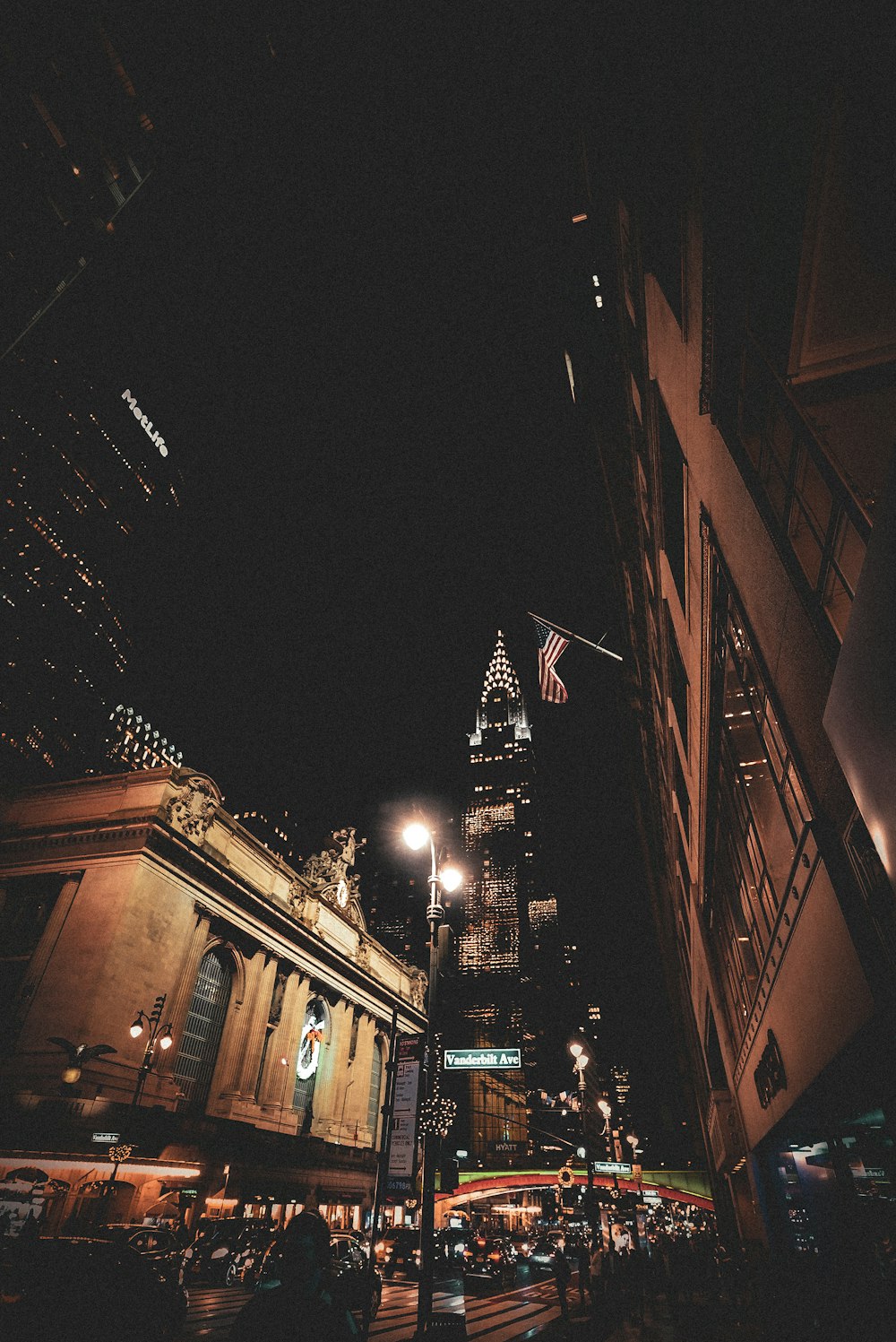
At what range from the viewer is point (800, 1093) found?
299 inches

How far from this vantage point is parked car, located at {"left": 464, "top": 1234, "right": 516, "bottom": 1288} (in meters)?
25.9

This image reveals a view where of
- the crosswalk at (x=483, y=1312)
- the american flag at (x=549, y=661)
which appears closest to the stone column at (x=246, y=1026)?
the crosswalk at (x=483, y=1312)

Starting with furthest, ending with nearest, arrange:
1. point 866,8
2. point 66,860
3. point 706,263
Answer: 1. point 66,860
2. point 706,263
3. point 866,8

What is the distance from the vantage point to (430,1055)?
42.5 feet

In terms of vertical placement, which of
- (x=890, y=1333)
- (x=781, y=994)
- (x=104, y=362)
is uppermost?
(x=104, y=362)

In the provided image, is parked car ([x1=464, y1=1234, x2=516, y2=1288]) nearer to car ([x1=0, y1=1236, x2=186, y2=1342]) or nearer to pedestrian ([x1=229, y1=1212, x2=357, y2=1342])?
car ([x1=0, y1=1236, x2=186, y2=1342])

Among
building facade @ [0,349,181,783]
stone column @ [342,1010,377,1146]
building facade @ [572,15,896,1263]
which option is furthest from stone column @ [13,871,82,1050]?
building facade @ [572,15,896,1263]

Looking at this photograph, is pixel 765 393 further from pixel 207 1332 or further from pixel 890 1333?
pixel 207 1332

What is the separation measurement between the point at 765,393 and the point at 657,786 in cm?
2177

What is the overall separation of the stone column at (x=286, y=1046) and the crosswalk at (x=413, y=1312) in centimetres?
1281

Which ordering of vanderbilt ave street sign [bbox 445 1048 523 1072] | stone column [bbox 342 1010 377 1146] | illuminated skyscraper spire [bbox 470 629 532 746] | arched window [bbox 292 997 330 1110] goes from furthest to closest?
illuminated skyscraper spire [bbox 470 629 532 746]
stone column [bbox 342 1010 377 1146]
arched window [bbox 292 997 330 1110]
vanderbilt ave street sign [bbox 445 1048 523 1072]

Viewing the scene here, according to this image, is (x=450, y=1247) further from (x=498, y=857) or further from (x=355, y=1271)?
(x=498, y=857)

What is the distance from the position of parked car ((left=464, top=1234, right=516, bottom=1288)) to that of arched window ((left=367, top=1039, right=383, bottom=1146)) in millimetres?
12846

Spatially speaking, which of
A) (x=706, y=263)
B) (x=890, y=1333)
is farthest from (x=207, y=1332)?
(x=706, y=263)
